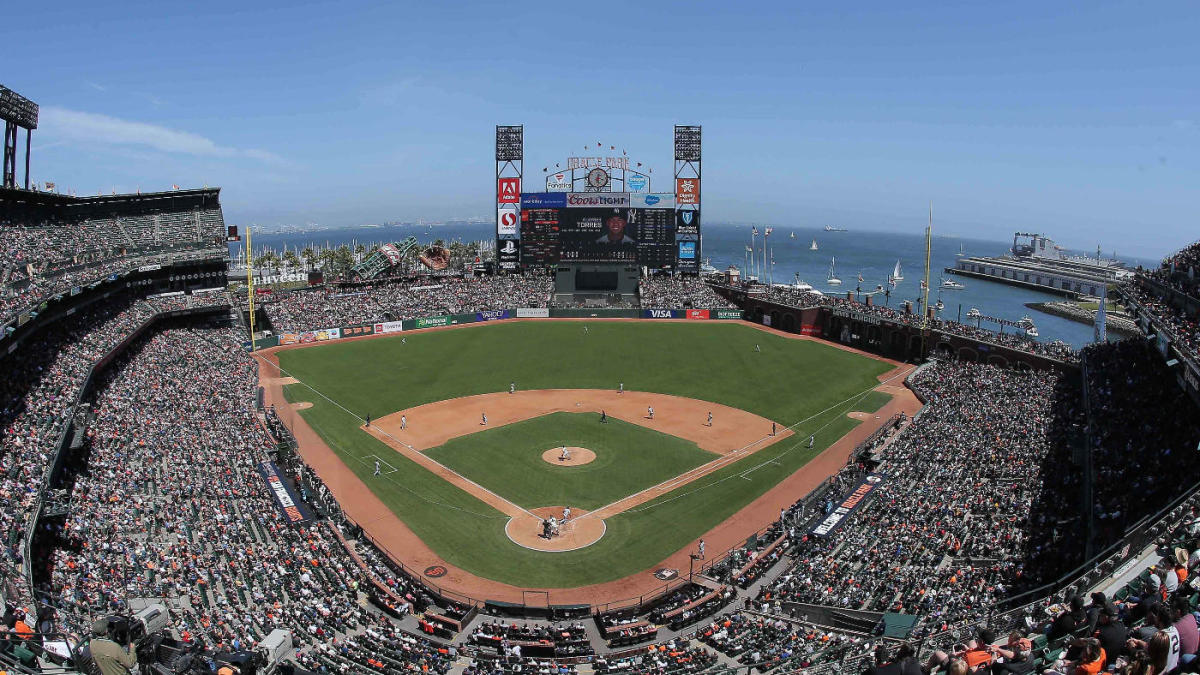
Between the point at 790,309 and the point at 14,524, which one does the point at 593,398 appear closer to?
the point at 790,309

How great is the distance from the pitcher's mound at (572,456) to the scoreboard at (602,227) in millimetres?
43951

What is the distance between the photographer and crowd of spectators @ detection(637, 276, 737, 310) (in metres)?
78.9

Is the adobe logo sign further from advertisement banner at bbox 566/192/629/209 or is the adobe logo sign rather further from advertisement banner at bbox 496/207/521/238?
advertisement banner at bbox 566/192/629/209

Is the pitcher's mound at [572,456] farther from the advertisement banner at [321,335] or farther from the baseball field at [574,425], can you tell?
the advertisement banner at [321,335]

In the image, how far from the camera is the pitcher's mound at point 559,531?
30.1 metres

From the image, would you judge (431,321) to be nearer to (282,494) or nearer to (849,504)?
(282,494)

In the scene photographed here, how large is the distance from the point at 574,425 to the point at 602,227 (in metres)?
40.6

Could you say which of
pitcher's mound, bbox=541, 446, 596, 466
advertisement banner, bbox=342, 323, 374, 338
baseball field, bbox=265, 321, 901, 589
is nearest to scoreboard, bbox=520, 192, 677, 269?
baseball field, bbox=265, 321, 901, 589

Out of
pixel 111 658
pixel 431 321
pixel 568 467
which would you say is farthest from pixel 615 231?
pixel 111 658

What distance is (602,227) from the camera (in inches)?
3236

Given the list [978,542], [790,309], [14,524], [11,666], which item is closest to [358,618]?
[14,524]

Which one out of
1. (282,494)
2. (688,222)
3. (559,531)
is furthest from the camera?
(688,222)

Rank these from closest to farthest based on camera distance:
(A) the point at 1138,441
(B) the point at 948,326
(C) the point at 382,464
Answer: (A) the point at 1138,441 → (C) the point at 382,464 → (B) the point at 948,326

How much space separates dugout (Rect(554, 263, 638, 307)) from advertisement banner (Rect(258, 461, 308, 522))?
48836 mm
